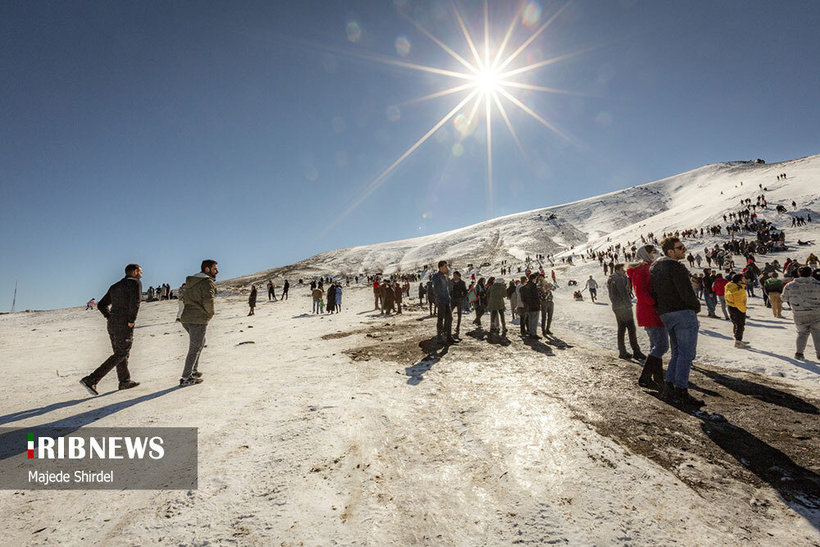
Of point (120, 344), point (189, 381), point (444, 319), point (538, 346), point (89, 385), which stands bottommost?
point (538, 346)

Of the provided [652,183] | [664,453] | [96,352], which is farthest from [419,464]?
[652,183]

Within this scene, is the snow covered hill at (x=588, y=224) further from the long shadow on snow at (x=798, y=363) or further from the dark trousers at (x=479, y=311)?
the long shadow on snow at (x=798, y=363)

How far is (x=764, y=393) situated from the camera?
4.70 meters

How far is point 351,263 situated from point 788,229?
240 ft

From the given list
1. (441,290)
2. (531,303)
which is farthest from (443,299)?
(531,303)

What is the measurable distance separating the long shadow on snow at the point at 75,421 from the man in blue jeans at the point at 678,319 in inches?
282

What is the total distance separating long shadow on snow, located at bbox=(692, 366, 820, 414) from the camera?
4167mm

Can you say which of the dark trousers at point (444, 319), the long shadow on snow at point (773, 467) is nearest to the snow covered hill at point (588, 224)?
the dark trousers at point (444, 319)

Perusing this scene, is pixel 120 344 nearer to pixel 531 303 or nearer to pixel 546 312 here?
pixel 531 303

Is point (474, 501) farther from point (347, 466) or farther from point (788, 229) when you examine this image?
point (788, 229)

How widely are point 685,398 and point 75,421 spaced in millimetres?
7507

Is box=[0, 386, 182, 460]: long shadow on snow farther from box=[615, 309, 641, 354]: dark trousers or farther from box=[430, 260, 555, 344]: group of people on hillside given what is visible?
box=[615, 309, 641, 354]: dark trousers

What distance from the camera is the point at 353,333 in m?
10.3

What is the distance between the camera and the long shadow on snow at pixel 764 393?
164 inches
